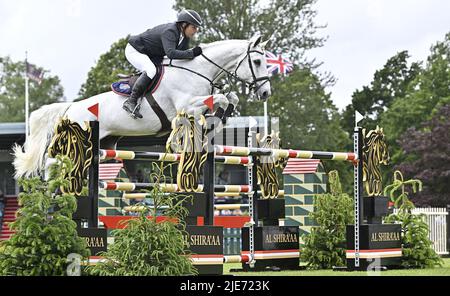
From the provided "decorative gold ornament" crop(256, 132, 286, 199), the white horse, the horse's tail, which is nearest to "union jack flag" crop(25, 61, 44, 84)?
the horse's tail

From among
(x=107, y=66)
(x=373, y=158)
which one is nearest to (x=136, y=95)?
(x=373, y=158)

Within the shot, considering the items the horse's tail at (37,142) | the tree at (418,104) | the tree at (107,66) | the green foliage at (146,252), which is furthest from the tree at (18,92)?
the green foliage at (146,252)

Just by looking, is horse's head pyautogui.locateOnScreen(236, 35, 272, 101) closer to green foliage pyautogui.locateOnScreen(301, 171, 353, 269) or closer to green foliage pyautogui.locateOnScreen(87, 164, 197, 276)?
green foliage pyautogui.locateOnScreen(301, 171, 353, 269)

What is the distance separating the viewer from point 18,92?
6594 cm

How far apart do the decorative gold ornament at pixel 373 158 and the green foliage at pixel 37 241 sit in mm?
4529

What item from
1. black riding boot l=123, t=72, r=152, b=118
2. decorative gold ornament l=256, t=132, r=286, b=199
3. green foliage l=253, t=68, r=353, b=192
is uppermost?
green foliage l=253, t=68, r=353, b=192

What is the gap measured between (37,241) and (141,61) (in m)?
4.22

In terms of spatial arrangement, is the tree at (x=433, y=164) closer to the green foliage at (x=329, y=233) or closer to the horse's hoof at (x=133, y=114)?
the green foliage at (x=329, y=233)

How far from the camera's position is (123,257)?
704cm

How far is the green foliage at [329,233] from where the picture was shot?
435 inches

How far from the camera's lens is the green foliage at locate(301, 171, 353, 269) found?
36.2 feet

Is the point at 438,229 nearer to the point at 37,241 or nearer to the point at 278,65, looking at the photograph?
the point at 278,65

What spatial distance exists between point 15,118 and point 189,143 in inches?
2133
